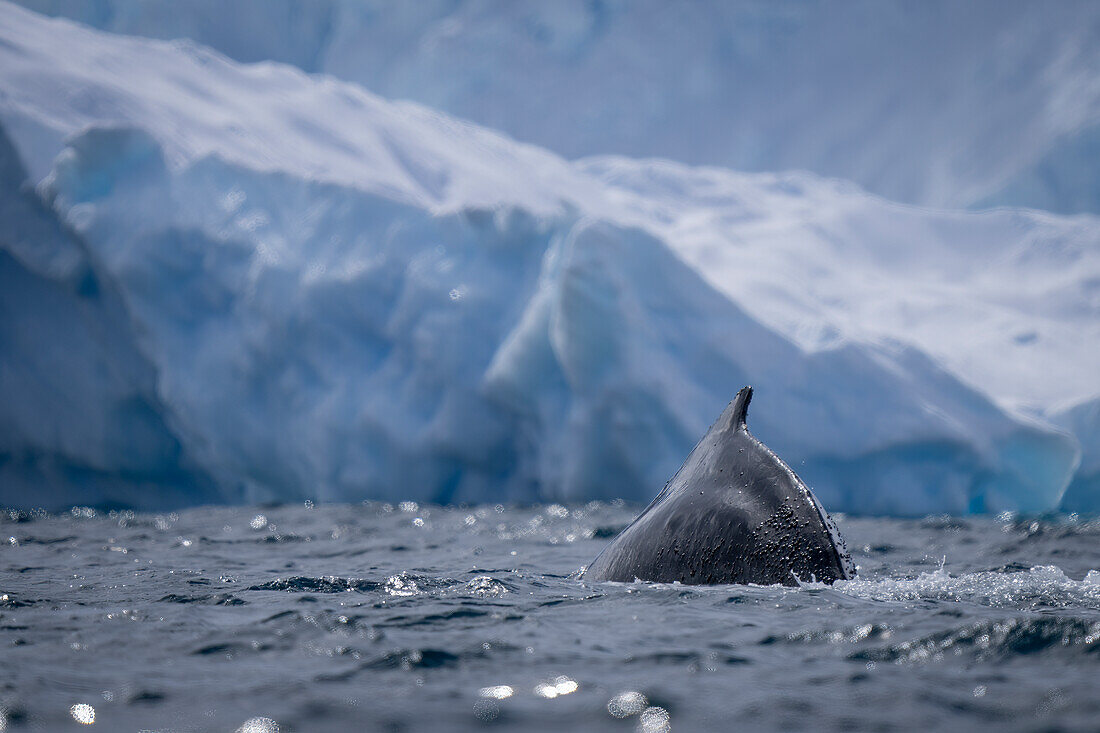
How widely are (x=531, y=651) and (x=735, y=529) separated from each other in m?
1.30

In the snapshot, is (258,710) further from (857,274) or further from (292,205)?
(857,274)

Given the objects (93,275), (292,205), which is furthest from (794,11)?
(93,275)

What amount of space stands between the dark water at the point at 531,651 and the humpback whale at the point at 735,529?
105 mm

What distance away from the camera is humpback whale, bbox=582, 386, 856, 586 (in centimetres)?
408

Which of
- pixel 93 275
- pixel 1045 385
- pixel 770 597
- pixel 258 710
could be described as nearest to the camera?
pixel 258 710

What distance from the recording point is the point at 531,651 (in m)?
3.29

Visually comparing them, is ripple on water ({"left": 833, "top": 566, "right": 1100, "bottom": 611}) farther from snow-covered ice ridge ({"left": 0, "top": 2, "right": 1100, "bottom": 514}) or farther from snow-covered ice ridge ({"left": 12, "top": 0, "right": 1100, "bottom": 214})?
snow-covered ice ridge ({"left": 12, "top": 0, "right": 1100, "bottom": 214})

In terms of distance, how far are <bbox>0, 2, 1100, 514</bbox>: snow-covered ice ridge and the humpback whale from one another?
655 centimetres

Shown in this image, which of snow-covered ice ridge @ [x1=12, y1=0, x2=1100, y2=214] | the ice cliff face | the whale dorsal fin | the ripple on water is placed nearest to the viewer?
the ripple on water

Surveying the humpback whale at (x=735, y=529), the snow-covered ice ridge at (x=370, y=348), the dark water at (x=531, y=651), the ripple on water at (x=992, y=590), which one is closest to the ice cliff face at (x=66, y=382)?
the snow-covered ice ridge at (x=370, y=348)

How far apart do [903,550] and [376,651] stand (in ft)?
16.9

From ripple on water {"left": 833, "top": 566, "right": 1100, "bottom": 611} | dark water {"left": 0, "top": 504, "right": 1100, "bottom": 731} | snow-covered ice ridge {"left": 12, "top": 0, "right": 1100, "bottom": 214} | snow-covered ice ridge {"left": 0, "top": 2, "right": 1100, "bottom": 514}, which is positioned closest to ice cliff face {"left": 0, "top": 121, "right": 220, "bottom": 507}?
snow-covered ice ridge {"left": 0, "top": 2, "right": 1100, "bottom": 514}

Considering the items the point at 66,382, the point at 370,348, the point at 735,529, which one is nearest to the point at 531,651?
the point at 735,529

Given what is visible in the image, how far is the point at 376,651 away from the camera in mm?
3242
